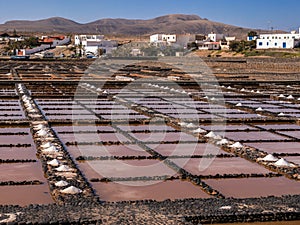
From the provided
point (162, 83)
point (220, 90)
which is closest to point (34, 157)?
point (220, 90)

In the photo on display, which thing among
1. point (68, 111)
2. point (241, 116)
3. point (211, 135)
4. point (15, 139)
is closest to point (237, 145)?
point (211, 135)

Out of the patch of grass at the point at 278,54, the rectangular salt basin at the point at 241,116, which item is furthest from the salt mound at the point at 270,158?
the patch of grass at the point at 278,54

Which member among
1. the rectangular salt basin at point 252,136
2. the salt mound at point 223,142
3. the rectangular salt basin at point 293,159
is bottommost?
the rectangular salt basin at point 252,136

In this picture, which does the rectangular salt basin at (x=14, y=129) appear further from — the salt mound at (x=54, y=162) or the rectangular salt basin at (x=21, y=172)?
the salt mound at (x=54, y=162)

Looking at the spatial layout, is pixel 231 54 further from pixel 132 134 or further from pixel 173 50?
pixel 132 134

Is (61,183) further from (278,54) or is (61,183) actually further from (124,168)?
(278,54)

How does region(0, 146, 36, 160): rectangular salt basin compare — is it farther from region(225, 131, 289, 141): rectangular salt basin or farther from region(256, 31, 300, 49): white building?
region(256, 31, 300, 49): white building
